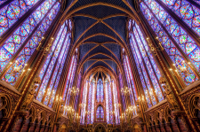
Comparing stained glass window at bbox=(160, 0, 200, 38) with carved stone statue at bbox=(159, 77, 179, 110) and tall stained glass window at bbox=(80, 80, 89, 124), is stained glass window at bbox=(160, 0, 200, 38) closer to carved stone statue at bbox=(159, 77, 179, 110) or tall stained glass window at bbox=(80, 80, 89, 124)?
carved stone statue at bbox=(159, 77, 179, 110)

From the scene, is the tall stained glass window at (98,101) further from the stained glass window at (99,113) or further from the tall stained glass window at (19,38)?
the tall stained glass window at (19,38)

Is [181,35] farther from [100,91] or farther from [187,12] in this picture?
[100,91]

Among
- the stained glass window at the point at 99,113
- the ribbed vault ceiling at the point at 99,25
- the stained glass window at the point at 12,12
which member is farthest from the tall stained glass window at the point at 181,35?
the stained glass window at the point at 99,113

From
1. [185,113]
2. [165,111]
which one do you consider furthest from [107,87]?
→ [185,113]

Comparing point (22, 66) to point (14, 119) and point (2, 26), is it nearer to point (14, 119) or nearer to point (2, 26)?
point (2, 26)

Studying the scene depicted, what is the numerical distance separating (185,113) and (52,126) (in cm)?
1335

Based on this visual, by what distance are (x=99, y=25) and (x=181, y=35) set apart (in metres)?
14.9

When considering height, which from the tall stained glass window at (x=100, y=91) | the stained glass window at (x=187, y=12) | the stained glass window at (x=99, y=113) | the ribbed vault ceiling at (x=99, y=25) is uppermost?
the ribbed vault ceiling at (x=99, y=25)

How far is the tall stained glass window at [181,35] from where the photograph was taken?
280 inches

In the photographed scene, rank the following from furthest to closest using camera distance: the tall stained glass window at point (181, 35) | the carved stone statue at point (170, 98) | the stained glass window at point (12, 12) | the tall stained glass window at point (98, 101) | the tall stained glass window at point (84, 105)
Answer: the tall stained glass window at point (98, 101) < the tall stained glass window at point (84, 105) < the carved stone statue at point (170, 98) < the tall stained glass window at point (181, 35) < the stained glass window at point (12, 12)

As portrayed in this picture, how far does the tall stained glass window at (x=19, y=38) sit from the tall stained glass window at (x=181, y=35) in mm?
12350

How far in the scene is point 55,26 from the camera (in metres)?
12.5

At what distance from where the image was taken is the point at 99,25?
20125mm

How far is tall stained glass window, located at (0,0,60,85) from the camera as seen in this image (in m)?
7.06
